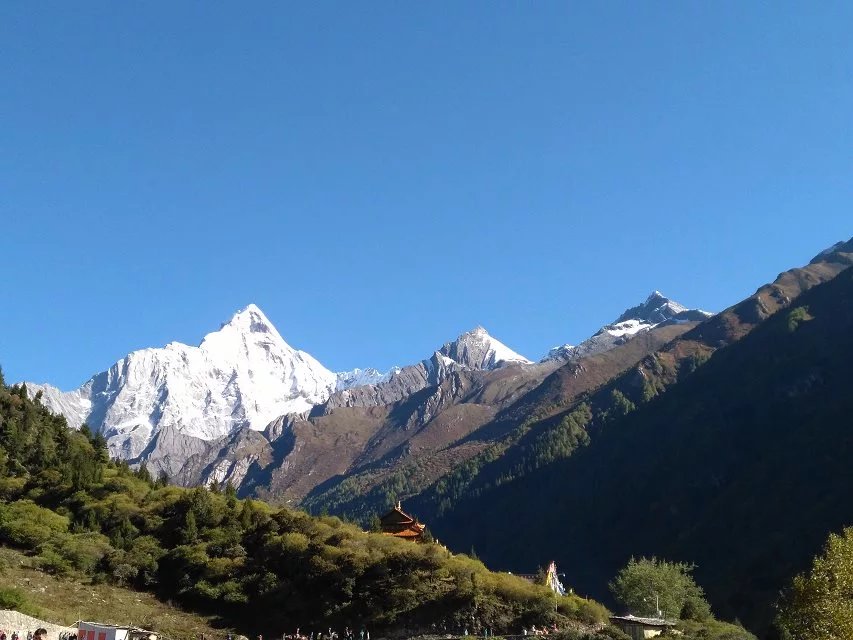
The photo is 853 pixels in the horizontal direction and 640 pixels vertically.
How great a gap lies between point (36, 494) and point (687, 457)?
151 meters

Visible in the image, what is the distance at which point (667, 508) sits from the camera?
177000mm

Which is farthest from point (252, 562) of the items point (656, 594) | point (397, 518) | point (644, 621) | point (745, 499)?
point (745, 499)

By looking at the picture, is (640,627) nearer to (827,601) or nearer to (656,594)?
(827,601)

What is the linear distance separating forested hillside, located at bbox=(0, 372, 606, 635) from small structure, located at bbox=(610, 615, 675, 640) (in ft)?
5.52

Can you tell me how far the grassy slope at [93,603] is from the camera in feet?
173

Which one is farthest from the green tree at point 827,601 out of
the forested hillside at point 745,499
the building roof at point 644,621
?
the forested hillside at point 745,499

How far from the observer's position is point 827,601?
4594 cm

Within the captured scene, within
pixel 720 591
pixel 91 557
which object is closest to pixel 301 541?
pixel 91 557

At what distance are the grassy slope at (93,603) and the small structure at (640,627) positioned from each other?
1115 inches

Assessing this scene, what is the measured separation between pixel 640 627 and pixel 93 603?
3867 cm

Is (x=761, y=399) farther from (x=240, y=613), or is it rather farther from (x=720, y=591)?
(x=240, y=613)

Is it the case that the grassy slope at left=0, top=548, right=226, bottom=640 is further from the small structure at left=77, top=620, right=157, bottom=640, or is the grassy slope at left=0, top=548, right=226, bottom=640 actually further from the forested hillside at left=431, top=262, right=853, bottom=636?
the forested hillside at left=431, top=262, right=853, bottom=636

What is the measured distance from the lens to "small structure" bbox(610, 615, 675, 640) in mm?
54125

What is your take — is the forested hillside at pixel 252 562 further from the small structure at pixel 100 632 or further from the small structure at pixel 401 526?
the small structure at pixel 100 632
